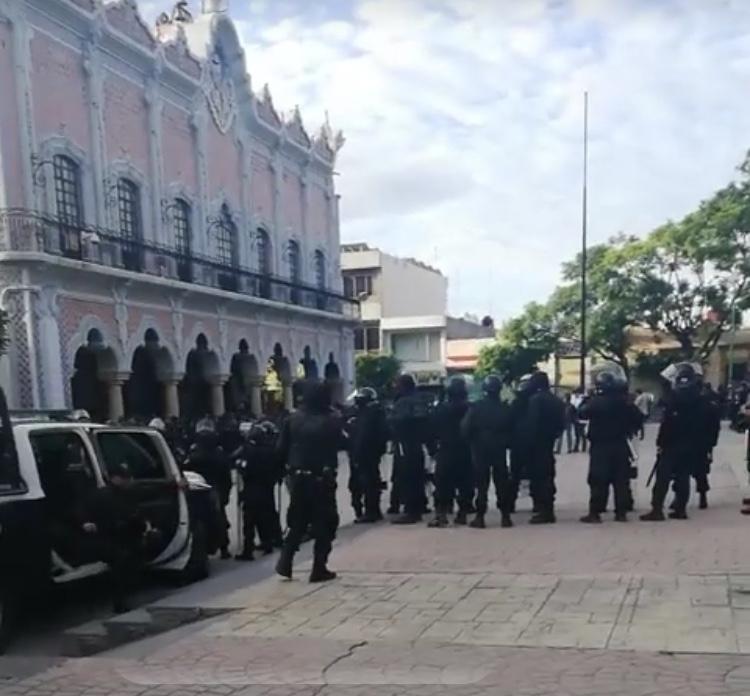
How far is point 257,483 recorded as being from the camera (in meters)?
9.37

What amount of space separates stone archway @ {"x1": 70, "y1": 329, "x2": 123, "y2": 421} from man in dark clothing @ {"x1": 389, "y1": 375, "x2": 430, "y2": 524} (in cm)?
1307

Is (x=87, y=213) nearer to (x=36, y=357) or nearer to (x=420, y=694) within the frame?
(x=36, y=357)

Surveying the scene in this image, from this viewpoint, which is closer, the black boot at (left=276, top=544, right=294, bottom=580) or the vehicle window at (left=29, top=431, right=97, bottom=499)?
the vehicle window at (left=29, top=431, right=97, bottom=499)

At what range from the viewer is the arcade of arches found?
77.2 ft

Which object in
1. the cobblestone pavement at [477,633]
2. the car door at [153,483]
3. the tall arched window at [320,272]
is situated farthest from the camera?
the tall arched window at [320,272]

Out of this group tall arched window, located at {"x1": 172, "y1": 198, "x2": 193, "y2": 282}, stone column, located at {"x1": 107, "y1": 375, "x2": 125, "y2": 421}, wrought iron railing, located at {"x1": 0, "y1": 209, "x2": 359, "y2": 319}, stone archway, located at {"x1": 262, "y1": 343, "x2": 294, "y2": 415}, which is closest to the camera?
wrought iron railing, located at {"x1": 0, "y1": 209, "x2": 359, "y2": 319}

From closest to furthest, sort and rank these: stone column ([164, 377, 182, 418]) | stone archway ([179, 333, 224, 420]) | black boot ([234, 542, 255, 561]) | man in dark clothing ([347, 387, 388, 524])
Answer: black boot ([234, 542, 255, 561]) → man in dark clothing ([347, 387, 388, 524]) → stone column ([164, 377, 182, 418]) → stone archway ([179, 333, 224, 420])

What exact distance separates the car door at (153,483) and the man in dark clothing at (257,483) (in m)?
1.07

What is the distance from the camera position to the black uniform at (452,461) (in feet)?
35.6

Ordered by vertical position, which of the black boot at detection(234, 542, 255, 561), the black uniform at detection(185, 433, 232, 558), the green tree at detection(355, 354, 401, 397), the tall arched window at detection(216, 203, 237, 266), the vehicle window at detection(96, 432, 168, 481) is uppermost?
the tall arched window at detection(216, 203, 237, 266)

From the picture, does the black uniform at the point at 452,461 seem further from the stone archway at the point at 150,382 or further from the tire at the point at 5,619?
the stone archway at the point at 150,382

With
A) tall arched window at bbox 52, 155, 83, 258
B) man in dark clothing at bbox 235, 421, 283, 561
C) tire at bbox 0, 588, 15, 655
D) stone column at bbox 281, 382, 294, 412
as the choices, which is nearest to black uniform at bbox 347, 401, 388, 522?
man in dark clothing at bbox 235, 421, 283, 561

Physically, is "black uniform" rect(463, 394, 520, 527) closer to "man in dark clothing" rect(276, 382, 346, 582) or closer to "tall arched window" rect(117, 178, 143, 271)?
"man in dark clothing" rect(276, 382, 346, 582)

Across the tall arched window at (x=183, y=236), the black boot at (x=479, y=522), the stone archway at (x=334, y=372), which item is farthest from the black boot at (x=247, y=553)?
the stone archway at (x=334, y=372)
